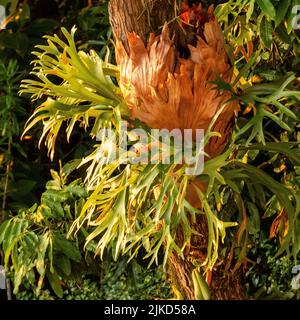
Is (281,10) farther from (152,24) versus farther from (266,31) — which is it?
(152,24)

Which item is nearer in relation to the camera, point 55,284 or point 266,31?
point 266,31

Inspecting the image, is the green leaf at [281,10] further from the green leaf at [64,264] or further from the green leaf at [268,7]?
the green leaf at [64,264]


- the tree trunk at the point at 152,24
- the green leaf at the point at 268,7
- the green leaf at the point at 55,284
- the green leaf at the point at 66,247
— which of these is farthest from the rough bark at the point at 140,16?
the green leaf at the point at 55,284

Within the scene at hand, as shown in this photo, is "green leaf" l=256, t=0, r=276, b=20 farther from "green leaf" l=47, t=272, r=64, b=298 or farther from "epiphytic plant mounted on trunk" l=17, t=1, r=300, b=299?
"green leaf" l=47, t=272, r=64, b=298

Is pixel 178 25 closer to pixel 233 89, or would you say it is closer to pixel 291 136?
pixel 233 89

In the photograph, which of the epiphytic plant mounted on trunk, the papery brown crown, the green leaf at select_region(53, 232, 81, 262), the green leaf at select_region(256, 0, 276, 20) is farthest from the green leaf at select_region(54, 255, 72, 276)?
the green leaf at select_region(256, 0, 276, 20)

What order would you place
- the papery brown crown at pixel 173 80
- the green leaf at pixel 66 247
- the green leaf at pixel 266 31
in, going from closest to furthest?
the papery brown crown at pixel 173 80 → the green leaf at pixel 266 31 → the green leaf at pixel 66 247

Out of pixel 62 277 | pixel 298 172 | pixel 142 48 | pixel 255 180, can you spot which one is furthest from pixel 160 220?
pixel 62 277

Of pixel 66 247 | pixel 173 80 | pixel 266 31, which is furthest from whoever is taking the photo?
pixel 66 247

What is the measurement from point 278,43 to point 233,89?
0.58 m

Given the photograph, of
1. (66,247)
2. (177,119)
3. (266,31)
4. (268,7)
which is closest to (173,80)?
(177,119)

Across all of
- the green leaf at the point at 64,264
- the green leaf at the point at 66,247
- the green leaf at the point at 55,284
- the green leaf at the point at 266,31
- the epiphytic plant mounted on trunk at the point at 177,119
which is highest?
the green leaf at the point at 266,31

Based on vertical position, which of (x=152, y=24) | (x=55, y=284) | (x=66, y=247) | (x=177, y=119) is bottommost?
(x=55, y=284)

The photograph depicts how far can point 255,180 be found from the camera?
1.71m
